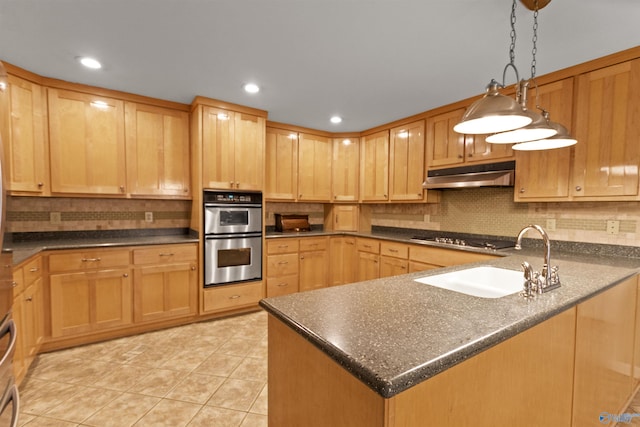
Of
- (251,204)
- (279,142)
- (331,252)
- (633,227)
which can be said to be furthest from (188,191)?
(633,227)

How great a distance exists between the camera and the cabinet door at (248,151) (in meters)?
3.23

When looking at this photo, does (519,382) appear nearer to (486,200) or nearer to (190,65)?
(486,200)

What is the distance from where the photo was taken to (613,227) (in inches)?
90.4

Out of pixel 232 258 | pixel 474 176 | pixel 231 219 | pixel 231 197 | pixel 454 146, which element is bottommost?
pixel 232 258

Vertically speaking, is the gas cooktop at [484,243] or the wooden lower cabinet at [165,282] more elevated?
the gas cooktop at [484,243]

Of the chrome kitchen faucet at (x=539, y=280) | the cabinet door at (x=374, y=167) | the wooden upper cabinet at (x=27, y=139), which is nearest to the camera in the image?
the chrome kitchen faucet at (x=539, y=280)

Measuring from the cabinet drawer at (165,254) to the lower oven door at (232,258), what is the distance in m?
0.15

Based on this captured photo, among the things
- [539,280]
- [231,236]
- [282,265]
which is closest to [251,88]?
[231,236]

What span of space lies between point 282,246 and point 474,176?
2.22 metres

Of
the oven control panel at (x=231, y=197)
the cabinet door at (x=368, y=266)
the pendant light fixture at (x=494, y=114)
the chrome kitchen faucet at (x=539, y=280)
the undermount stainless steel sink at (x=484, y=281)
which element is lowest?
the cabinet door at (x=368, y=266)

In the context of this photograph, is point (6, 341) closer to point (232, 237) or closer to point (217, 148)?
point (232, 237)

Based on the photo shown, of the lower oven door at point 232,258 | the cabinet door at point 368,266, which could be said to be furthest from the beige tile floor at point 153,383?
the cabinet door at point 368,266

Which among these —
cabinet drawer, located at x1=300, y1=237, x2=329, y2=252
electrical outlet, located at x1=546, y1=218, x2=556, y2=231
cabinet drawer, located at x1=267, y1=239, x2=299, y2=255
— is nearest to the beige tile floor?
cabinet drawer, located at x1=267, y1=239, x2=299, y2=255

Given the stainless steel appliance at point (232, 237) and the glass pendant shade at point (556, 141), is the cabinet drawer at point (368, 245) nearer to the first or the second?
the stainless steel appliance at point (232, 237)
